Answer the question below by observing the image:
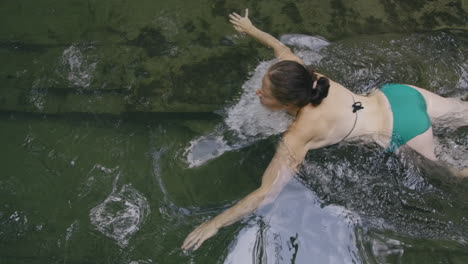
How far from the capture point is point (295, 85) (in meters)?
2.48

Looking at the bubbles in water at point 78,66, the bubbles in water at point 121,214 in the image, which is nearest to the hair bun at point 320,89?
the bubbles in water at point 121,214

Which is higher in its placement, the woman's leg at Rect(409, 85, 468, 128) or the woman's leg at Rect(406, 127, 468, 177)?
the woman's leg at Rect(409, 85, 468, 128)

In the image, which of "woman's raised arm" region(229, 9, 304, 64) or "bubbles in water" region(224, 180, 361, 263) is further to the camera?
"woman's raised arm" region(229, 9, 304, 64)

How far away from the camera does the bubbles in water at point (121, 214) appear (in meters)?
3.17

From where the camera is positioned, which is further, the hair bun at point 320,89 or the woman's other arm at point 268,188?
the woman's other arm at point 268,188

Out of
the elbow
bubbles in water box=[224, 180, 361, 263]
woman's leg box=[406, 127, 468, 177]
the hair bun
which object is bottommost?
bubbles in water box=[224, 180, 361, 263]

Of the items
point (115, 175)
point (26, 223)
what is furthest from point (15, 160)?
point (115, 175)

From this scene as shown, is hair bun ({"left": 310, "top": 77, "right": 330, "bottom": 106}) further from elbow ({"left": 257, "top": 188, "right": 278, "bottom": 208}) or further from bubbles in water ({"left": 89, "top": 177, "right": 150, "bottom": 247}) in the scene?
bubbles in water ({"left": 89, "top": 177, "right": 150, "bottom": 247})

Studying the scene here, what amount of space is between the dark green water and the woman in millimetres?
308

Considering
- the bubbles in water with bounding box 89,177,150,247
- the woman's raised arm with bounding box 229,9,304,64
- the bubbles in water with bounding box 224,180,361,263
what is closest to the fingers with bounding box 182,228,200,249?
the bubbles in water with bounding box 224,180,361,263

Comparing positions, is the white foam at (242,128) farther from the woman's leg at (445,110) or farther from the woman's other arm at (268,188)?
the woman's leg at (445,110)

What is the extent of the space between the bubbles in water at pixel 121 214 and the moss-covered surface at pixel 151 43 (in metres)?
0.86

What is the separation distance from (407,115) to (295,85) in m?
0.95

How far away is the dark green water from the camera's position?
3.14 metres
